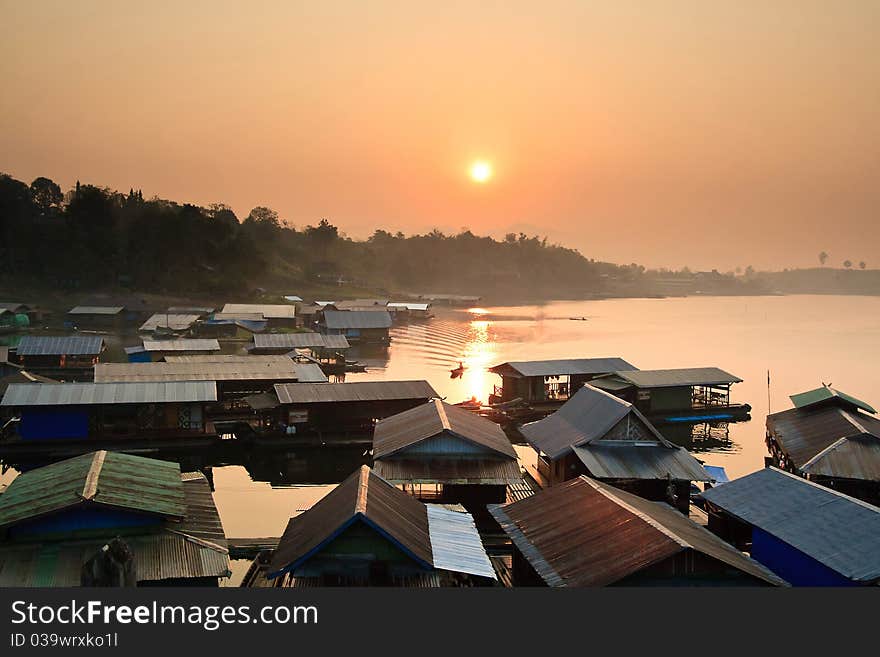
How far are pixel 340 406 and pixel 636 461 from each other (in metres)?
13.8

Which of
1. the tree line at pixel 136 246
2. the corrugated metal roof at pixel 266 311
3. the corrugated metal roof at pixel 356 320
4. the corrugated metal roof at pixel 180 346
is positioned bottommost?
the corrugated metal roof at pixel 180 346

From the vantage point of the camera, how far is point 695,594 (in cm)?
619

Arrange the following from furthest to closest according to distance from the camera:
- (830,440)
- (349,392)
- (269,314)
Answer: (269,314) → (349,392) → (830,440)

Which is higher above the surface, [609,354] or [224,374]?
[224,374]

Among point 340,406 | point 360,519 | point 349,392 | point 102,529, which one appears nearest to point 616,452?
point 360,519

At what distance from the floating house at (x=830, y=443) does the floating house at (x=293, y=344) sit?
96.9ft

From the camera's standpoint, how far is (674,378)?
35875mm

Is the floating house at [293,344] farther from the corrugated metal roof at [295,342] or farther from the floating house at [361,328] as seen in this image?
the floating house at [361,328]

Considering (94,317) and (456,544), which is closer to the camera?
(456,544)

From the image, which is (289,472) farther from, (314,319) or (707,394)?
(314,319)

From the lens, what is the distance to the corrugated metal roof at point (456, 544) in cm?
1270

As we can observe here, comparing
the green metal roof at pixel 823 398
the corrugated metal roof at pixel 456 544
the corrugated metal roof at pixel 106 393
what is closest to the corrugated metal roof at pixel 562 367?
the green metal roof at pixel 823 398

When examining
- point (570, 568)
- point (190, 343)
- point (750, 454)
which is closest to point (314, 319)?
point (190, 343)

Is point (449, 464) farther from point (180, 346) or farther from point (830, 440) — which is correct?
point (180, 346)
